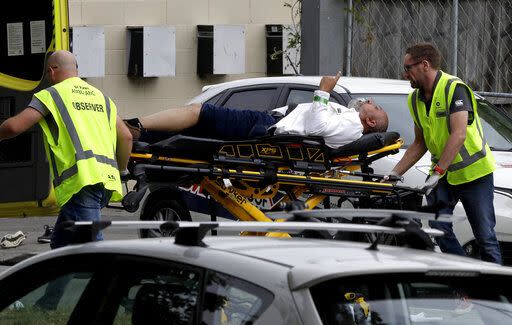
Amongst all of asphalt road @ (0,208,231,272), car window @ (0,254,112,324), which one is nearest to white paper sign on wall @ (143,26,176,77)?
asphalt road @ (0,208,231,272)

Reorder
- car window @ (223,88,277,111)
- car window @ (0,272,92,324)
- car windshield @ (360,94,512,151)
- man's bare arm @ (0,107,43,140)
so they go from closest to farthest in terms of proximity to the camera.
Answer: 1. car window @ (0,272,92,324)
2. man's bare arm @ (0,107,43,140)
3. car windshield @ (360,94,512,151)
4. car window @ (223,88,277,111)

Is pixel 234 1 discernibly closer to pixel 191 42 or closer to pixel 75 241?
pixel 191 42

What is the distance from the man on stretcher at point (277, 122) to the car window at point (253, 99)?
142 cm

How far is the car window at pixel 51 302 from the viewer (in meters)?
4.37

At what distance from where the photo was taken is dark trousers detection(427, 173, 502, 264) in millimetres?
8414

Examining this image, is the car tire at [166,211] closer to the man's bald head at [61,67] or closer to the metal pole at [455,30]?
the man's bald head at [61,67]

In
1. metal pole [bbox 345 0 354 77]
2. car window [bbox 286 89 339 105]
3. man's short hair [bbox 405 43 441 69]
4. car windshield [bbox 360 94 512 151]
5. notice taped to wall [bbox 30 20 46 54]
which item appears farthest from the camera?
metal pole [bbox 345 0 354 77]

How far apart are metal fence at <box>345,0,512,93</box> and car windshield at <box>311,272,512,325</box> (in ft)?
33.2

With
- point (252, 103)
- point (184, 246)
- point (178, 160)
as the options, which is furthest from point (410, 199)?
point (184, 246)

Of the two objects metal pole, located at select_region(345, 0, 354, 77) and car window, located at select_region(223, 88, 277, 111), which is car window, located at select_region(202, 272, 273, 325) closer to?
car window, located at select_region(223, 88, 277, 111)

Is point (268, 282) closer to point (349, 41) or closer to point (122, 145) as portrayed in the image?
point (122, 145)

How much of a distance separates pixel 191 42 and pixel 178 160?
10278 millimetres

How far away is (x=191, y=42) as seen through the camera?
1897cm

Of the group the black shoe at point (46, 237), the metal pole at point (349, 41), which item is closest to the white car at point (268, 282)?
the black shoe at point (46, 237)
